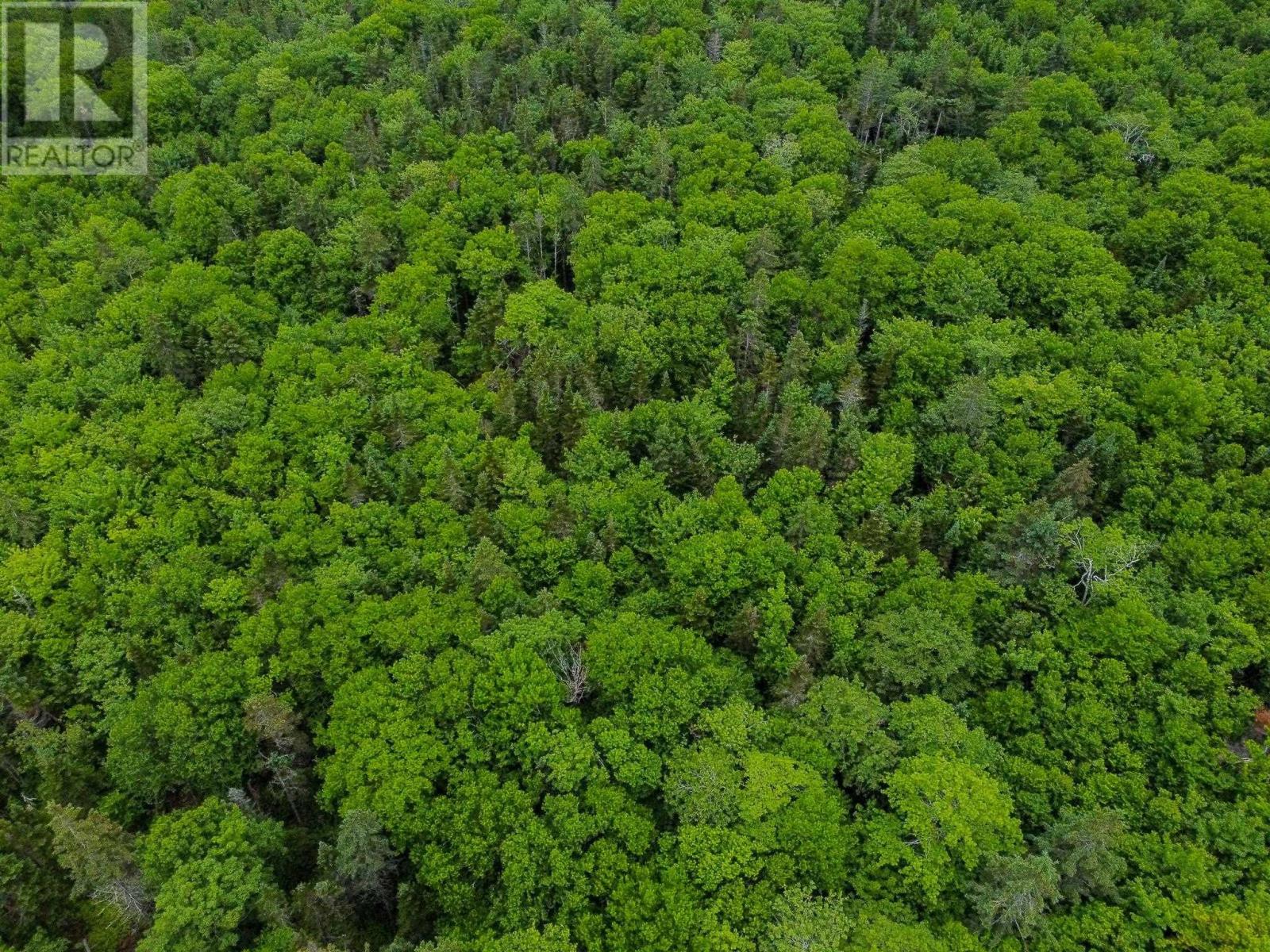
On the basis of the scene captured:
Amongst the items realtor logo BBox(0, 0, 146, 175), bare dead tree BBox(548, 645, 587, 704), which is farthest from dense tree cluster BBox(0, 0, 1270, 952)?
realtor logo BBox(0, 0, 146, 175)

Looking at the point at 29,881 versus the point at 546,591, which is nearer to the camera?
the point at 29,881

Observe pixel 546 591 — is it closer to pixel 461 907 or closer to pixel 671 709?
pixel 671 709

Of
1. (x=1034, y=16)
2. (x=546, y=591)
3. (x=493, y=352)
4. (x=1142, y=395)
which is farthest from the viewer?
(x=1034, y=16)

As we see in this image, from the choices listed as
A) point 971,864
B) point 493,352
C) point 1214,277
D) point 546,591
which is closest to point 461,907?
point 546,591

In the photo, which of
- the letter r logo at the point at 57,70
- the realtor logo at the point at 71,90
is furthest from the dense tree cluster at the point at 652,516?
the letter r logo at the point at 57,70

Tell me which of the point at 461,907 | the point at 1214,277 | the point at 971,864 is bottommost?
the point at 461,907

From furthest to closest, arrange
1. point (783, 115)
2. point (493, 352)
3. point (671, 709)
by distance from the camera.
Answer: point (783, 115)
point (493, 352)
point (671, 709)

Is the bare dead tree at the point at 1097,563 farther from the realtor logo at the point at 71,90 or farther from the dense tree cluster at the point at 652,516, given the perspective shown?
the realtor logo at the point at 71,90
